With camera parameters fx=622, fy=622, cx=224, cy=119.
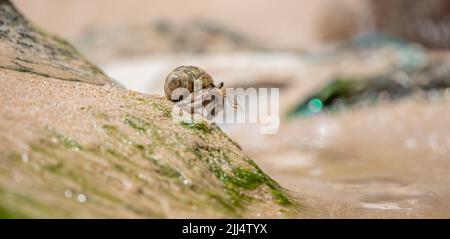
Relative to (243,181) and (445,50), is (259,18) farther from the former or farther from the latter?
(243,181)

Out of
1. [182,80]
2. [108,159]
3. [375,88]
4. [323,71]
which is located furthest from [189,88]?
[323,71]

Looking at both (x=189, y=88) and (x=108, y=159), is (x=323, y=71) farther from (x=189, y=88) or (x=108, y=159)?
(x=108, y=159)

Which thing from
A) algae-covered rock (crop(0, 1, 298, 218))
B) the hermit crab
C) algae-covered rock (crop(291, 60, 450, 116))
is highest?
algae-covered rock (crop(291, 60, 450, 116))

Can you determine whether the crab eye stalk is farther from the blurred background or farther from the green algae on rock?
the blurred background

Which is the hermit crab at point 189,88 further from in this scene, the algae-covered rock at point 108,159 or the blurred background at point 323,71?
the blurred background at point 323,71

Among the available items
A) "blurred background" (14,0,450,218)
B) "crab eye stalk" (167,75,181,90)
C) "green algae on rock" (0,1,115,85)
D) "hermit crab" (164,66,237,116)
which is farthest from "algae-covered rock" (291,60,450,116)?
"crab eye stalk" (167,75,181,90)

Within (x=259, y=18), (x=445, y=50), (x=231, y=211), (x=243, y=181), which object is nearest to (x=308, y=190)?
(x=243, y=181)
